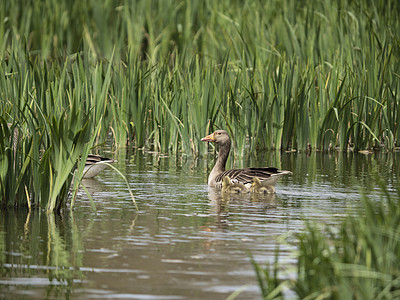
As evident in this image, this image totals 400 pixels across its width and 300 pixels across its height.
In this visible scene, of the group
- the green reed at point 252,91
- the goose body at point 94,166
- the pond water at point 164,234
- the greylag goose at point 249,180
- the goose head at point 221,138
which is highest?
the green reed at point 252,91

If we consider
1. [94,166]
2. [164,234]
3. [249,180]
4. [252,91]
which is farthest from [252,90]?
[164,234]

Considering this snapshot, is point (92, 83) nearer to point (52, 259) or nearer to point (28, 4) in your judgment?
point (28, 4)

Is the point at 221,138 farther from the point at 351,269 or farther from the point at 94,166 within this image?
the point at 351,269

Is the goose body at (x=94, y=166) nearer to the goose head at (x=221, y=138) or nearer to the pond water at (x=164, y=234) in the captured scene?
the pond water at (x=164, y=234)

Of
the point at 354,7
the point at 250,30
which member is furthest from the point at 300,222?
the point at 354,7

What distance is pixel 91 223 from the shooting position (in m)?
9.19

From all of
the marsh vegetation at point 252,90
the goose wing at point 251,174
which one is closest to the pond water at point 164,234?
the goose wing at point 251,174

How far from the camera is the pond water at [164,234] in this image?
6.62 metres

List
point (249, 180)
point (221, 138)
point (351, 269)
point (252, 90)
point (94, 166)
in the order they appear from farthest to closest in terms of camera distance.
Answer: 1. point (252, 90)
2. point (221, 138)
3. point (94, 166)
4. point (249, 180)
5. point (351, 269)

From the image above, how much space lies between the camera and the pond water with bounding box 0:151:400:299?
6.62 meters

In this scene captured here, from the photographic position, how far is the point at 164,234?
859 centimetres

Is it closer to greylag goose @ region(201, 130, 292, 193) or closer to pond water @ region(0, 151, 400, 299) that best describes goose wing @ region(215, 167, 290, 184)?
greylag goose @ region(201, 130, 292, 193)

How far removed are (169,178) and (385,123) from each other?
5.52 metres

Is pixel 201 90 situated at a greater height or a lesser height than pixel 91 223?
greater
